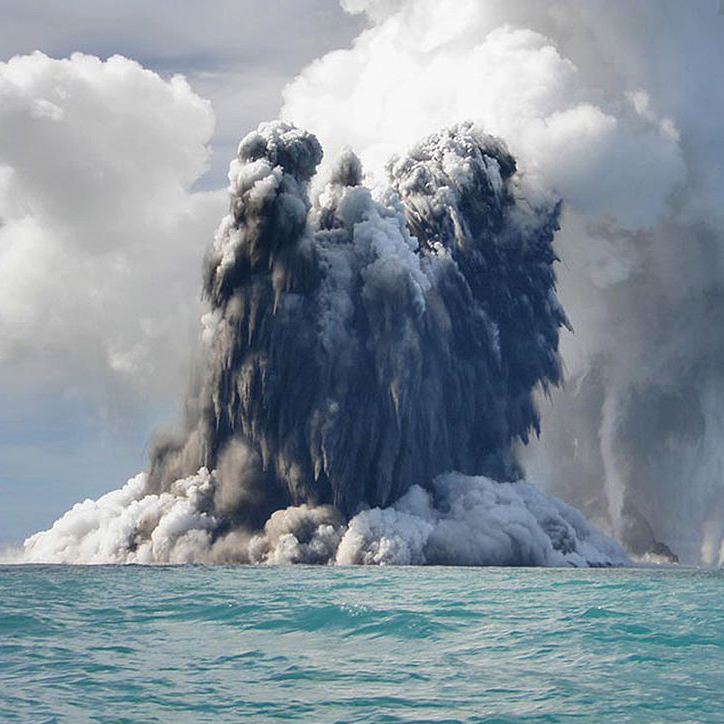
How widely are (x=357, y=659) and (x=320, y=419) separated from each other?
336ft

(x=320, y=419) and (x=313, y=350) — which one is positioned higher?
(x=313, y=350)

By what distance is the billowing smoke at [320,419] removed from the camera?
133750 millimetres

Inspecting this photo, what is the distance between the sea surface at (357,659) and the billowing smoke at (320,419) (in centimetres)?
7773

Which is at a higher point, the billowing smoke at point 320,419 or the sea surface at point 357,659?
the billowing smoke at point 320,419

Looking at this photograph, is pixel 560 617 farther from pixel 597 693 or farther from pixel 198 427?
pixel 198 427

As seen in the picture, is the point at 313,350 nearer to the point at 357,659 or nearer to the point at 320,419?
the point at 320,419

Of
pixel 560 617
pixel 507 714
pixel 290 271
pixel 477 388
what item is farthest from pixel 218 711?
pixel 477 388

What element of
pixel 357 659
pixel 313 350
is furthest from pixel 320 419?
pixel 357 659

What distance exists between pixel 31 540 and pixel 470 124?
8402 centimetres

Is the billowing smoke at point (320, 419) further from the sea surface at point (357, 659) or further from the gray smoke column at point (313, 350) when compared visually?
the sea surface at point (357, 659)

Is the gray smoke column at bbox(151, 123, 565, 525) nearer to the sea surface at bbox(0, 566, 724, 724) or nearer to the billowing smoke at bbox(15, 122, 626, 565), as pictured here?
the billowing smoke at bbox(15, 122, 626, 565)

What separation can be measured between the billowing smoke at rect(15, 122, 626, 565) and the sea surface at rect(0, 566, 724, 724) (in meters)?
77.7

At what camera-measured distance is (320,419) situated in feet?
443

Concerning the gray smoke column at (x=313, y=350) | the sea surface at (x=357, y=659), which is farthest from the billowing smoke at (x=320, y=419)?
the sea surface at (x=357, y=659)
